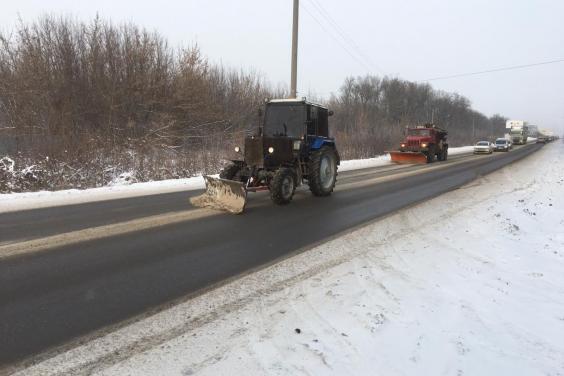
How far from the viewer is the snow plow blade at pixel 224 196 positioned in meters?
8.19

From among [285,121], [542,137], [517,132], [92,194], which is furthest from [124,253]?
[542,137]

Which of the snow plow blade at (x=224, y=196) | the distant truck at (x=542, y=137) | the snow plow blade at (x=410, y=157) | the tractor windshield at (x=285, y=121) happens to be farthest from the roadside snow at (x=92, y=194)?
the distant truck at (x=542, y=137)

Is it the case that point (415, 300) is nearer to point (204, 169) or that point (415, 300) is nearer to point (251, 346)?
point (251, 346)

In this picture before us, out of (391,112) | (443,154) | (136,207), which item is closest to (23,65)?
(136,207)

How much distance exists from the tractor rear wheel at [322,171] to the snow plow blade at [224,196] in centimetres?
255

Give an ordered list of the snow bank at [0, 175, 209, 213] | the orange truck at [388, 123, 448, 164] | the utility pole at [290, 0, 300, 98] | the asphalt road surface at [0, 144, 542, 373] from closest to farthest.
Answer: the asphalt road surface at [0, 144, 542, 373] < the snow bank at [0, 175, 209, 213] < the utility pole at [290, 0, 300, 98] < the orange truck at [388, 123, 448, 164]

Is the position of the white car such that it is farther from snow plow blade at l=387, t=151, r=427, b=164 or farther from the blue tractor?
the blue tractor

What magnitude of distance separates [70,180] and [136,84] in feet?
33.5

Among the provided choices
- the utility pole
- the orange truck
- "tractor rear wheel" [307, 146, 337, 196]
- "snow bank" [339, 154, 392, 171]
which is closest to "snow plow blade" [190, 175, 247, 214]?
"tractor rear wheel" [307, 146, 337, 196]

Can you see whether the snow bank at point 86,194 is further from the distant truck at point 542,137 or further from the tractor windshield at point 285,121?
the distant truck at point 542,137

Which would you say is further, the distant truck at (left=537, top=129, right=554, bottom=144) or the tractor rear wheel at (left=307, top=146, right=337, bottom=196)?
the distant truck at (left=537, top=129, right=554, bottom=144)

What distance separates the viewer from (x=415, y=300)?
13.7ft

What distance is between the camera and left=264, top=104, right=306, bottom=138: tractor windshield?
988 centimetres

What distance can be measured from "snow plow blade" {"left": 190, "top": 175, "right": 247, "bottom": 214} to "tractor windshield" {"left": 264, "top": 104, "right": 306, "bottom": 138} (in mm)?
2165
